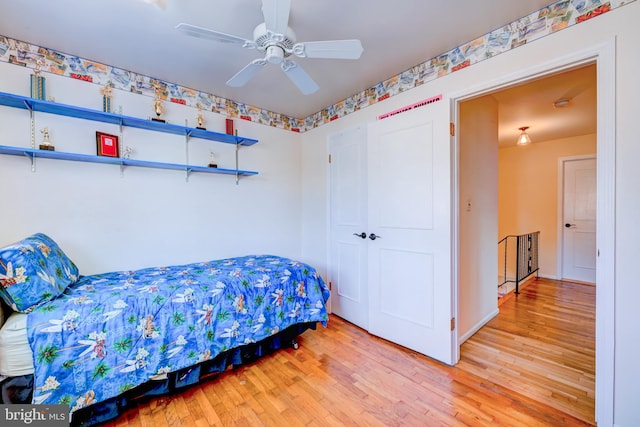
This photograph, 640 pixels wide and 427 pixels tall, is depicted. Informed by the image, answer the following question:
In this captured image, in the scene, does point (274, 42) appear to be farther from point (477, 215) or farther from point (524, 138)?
point (524, 138)

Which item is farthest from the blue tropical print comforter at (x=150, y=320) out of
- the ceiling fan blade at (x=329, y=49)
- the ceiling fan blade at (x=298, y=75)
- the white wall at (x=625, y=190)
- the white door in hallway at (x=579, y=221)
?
the white door in hallway at (x=579, y=221)

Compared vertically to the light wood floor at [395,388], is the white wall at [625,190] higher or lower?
higher

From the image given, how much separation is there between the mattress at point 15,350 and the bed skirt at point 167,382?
0.15 ft

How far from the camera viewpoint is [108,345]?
4.92ft

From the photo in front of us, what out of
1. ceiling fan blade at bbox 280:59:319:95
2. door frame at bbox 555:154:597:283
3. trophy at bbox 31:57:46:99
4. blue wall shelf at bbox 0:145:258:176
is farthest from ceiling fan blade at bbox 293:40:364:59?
door frame at bbox 555:154:597:283

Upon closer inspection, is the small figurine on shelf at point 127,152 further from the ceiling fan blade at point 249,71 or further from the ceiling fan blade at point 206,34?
the ceiling fan blade at point 206,34

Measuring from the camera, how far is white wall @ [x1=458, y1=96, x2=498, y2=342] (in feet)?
8.07

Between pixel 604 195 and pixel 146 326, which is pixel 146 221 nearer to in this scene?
pixel 146 326

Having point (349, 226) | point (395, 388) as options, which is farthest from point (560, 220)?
point (395, 388)

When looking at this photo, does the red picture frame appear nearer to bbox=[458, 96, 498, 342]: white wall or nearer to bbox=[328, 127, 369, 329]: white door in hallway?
bbox=[328, 127, 369, 329]: white door in hallway

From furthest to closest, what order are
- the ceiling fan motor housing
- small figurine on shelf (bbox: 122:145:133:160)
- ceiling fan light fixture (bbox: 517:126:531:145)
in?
ceiling fan light fixture (bbox: 517:126:531:145), small figurine on shelf (bbox: 122:145:133:160), the ceiling fan motor housing

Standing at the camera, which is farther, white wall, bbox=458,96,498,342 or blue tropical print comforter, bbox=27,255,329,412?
white wall, bbox=458,96,498,342

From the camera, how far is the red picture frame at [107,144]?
2158mm

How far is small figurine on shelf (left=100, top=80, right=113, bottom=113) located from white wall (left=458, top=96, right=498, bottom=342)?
120 inches
